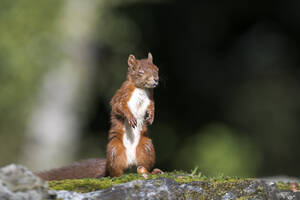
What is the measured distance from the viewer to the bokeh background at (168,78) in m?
13.2

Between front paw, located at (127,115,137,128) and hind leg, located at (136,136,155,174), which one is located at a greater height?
front paw, located at (127,115,137,128)

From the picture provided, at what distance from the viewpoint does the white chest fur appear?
5708 millimetres

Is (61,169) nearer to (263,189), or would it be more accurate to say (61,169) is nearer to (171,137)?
(263,189)

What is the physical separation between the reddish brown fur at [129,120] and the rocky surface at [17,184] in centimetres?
197

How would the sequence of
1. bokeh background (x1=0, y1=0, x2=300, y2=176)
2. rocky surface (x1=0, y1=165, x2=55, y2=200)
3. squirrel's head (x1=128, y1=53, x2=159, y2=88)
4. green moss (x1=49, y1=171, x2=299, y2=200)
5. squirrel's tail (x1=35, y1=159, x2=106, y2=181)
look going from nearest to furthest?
rocky surface (x1=0, y1=165, x2=55, y2=200)
green moss (x1=49, y1=171, x2=299, y2=200)
squirrel's head (x1=128, y1=53, x2=159, y2=88)
squirrel's tail (x1=35, y1=159, x2=106, y2=181)
bokeh background (x1=0, y1=0, x2=300, y2=176)

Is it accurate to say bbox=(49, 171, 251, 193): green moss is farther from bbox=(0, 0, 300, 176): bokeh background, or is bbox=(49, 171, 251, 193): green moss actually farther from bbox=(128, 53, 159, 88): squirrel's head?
bbox=(0, 0, 300, 176): bokeh background

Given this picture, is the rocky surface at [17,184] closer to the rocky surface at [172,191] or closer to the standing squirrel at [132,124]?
the rocky surface at [172,191]

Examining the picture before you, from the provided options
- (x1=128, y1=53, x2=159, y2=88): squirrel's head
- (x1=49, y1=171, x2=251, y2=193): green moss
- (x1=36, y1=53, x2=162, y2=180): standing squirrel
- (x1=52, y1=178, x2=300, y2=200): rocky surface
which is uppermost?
(x1=128, y1=53, x2=159, y2=88): squirrel's head

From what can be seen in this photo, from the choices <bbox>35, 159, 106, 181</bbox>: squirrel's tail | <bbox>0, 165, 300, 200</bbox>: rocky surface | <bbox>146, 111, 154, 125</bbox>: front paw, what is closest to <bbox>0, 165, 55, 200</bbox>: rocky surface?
<bbox>0, 165, 300, 200</bbox>: rocky surface

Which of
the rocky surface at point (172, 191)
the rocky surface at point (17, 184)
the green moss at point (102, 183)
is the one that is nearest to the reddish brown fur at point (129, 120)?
the green moss at point (102, 183)

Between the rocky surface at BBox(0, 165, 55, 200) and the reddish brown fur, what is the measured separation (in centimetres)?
197

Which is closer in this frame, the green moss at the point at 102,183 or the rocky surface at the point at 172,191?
the rocky surface at the point at 172,191

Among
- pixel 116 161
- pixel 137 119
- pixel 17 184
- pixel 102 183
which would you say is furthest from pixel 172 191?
pixel 137 119

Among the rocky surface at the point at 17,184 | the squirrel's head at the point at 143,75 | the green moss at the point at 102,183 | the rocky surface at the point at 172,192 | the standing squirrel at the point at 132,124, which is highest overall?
the squirrel's head at the point at 143,75
